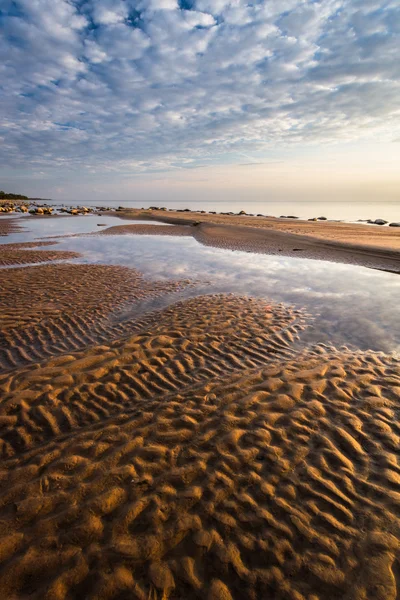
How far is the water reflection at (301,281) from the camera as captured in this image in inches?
323

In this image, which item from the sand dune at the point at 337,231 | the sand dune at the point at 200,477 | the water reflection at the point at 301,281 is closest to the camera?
the sand dune at the point at 200,477

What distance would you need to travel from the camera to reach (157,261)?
56.2 ft

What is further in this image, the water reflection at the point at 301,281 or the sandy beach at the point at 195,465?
the water reflection at the point at 301,281

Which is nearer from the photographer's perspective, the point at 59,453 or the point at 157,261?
the point at 59,453

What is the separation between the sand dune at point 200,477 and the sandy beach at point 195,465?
0.05ft

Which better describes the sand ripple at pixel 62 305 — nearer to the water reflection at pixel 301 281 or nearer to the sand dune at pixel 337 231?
the water reflection at pixel 301 281

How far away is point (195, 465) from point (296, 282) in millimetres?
10388

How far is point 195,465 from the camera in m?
4.01

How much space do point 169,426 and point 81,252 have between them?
17316 millimetres

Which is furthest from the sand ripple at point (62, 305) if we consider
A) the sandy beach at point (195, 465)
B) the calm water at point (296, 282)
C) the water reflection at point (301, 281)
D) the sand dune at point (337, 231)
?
the sand dune at point (337, 231)

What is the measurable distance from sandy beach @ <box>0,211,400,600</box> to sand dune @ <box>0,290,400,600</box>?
2 cm

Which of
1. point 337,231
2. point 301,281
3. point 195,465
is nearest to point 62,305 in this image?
point 195,465

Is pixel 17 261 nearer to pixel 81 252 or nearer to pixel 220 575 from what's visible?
pixel 81 252

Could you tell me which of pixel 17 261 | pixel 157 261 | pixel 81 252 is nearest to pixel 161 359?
pixel 157 261
